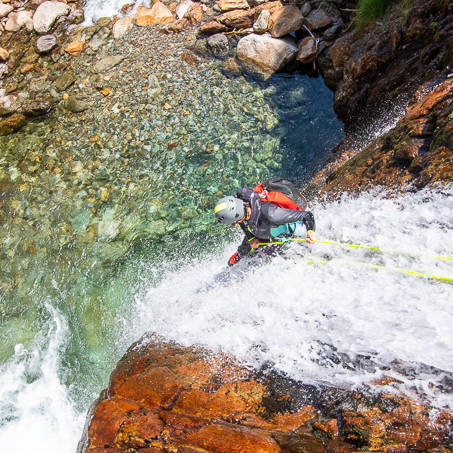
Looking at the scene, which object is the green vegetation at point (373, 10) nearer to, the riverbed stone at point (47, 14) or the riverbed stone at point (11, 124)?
the riverbed stone at point (11, 124)

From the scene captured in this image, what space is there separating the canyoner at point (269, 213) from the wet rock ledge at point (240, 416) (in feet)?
6.77

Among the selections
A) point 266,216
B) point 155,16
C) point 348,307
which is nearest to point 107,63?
point 155,16

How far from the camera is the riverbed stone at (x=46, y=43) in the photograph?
507 inches

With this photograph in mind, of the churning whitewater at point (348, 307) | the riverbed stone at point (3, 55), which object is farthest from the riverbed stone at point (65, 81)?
the churning whitewater at point (348, 307)

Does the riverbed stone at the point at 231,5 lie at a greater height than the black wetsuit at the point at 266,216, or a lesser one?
greater

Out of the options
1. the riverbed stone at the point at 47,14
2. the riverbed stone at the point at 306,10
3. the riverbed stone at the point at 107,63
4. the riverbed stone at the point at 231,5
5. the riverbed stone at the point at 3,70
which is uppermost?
the riverbed stone at the point at 47,14

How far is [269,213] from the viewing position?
18.3ft

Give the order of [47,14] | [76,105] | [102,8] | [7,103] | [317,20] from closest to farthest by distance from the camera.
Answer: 1. [317,20]
2. [76,105]
3. [7,103]
4. [47,14]
5. [102,8]

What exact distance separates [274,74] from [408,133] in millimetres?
6066

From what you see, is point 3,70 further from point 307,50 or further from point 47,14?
point 307,50

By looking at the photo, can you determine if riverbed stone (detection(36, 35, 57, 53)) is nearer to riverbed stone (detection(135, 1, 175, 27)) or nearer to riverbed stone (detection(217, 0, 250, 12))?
riverbed stone (detection(135, 1, 175, 27))

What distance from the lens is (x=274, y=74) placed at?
1118 cm

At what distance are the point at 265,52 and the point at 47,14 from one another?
28.5 feet

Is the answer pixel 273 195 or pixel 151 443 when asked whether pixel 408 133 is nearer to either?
pixel 273 195
